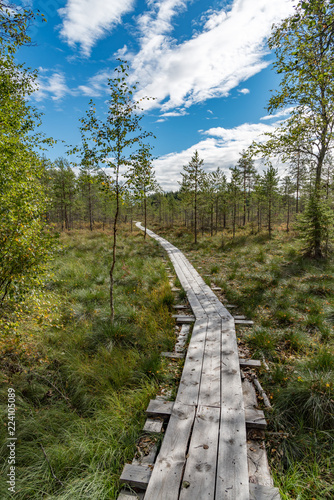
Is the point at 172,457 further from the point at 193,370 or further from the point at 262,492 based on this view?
the point at 193,370

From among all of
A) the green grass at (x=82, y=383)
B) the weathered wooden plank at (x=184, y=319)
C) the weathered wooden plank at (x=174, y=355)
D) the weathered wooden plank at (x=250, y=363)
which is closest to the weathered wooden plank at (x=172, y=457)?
the green grass at (x=82, y=383)

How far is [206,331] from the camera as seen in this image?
4.98 metres

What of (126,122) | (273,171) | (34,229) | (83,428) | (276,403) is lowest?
(83,428)

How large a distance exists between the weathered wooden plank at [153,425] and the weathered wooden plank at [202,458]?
0.44 meters

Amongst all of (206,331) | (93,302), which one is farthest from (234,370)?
(93,302)

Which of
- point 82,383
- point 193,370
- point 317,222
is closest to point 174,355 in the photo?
point 193,370

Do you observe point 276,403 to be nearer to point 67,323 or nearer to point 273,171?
point 67,323

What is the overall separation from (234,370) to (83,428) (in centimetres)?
237

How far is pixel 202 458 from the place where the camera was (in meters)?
2.25

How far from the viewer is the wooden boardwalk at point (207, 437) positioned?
6.49 ft

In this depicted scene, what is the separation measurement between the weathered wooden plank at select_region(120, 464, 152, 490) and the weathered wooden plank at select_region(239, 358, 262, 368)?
224cm

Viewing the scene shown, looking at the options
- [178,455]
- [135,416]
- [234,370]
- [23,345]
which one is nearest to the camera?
[178,455]

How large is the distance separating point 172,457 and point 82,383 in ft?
8.00

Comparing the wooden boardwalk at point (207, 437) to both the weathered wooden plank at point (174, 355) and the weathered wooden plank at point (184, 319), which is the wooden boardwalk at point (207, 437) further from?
the weathered wooden plank at point (184, 319)
